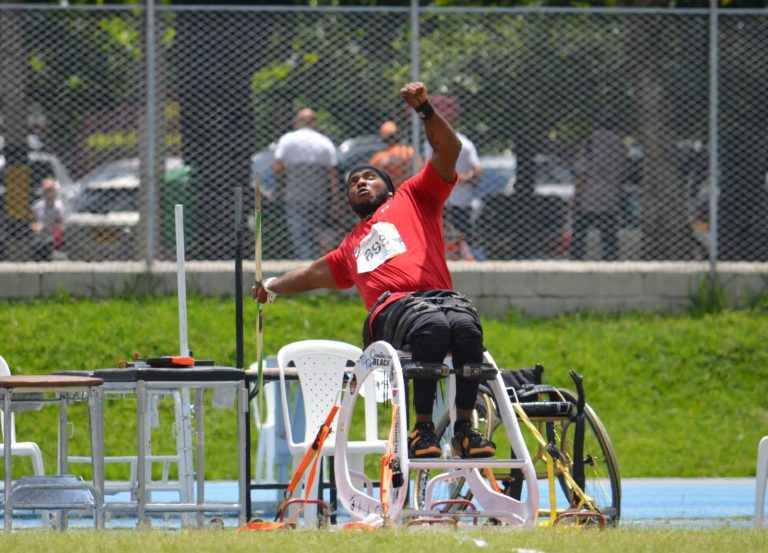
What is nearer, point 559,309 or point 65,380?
point 65,380

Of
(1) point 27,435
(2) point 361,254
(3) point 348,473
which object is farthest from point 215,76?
(3) point 348,473

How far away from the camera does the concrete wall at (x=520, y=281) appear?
44.0 feet

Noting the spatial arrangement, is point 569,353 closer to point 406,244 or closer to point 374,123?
point 374,123

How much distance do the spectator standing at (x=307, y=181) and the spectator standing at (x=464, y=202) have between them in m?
0.95

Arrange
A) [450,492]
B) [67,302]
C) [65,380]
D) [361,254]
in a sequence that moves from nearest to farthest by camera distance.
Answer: [65,380]
[361,254]
[450,492]
[67,302]

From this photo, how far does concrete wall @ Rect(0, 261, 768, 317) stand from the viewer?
13.4 metres

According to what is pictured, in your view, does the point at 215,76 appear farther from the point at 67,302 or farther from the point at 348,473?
the point at 348,473

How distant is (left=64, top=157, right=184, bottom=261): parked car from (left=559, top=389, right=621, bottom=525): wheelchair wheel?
6.12 m

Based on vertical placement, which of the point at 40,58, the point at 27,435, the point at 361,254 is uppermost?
the point at 40,58

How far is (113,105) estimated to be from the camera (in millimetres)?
13492

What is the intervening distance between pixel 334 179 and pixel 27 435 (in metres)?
3.47

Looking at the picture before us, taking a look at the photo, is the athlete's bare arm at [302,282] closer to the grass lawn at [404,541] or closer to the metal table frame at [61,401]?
the metal table frame at [61,401]

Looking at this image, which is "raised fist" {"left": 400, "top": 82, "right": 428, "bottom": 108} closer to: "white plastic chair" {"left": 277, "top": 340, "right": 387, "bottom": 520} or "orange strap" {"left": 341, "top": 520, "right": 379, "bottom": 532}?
"orange strap" {"left": 341, "top": 520, "right": 379, "bottom": 532}

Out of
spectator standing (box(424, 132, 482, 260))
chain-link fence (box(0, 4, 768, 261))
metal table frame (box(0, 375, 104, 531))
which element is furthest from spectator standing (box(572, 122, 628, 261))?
metal table frame (box(0, 375, 104, 531))
